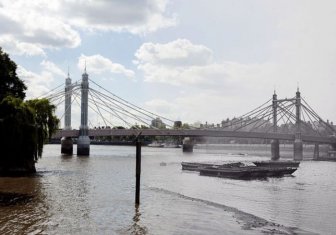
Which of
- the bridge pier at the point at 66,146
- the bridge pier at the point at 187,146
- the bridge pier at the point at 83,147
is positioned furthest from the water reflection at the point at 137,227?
the bridge pier at the point at 187,146

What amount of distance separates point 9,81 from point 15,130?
740 centimetres

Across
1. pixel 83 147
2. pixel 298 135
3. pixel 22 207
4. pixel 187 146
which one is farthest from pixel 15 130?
pixel 187 146

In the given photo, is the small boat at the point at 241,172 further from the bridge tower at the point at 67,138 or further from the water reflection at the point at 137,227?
the bridge tower at the point at 67,138

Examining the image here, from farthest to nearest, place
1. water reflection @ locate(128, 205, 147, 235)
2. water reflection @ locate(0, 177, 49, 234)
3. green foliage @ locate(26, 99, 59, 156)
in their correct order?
green foliage @ locate(26, 99, 59, 156)
water reflection @ locate(128, 205, 147, 235)
water reflection @ locate(0, 177, 49, 234)

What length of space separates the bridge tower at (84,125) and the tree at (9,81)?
163 ft

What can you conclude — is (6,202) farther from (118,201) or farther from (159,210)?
(159,210)

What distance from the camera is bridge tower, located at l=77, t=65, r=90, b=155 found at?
94562 millimetres

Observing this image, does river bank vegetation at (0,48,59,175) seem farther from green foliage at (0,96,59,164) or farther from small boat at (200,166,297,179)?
small boat at (200,166,297,179)

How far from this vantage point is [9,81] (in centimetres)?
4372

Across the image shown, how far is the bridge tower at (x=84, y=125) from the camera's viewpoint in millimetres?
94562

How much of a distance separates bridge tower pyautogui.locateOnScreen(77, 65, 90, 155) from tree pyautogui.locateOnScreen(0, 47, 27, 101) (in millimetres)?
49809

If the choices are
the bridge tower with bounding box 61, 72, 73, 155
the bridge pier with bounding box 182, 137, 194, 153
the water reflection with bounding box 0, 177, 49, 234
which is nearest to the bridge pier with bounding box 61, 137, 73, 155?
the bridge tower with bounding box 61, 72, 73, 155

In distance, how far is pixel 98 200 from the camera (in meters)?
27.4

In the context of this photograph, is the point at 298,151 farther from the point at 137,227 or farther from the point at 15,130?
the point at 137,227
